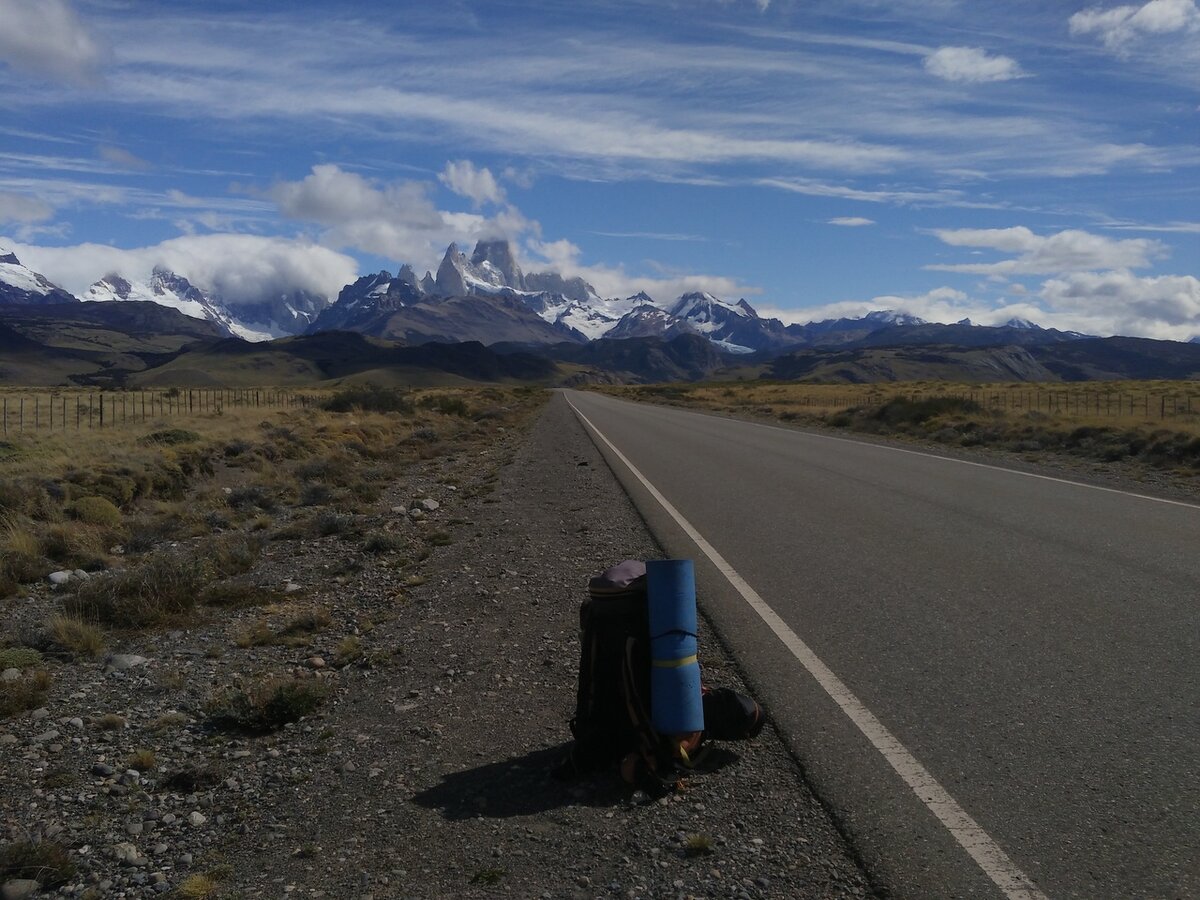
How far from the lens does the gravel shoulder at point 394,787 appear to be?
3873 millimetres

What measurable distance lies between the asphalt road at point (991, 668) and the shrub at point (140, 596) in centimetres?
472

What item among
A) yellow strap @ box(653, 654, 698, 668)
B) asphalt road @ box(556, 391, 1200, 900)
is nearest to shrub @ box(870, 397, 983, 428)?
asphalt road @ box(556, 391, 1200, 900)

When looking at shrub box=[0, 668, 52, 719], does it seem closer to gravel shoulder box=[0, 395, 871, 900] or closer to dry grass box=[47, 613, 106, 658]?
gravel shoulder box=[0, 395, 871, 900]

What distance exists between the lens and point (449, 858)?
13.1ft

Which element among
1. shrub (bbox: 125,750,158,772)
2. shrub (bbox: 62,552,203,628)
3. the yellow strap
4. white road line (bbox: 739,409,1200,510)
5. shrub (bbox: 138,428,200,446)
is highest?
the yellow strap

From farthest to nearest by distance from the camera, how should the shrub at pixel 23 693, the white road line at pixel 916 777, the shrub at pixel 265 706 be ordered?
the shrub at pixel 23 693 < the shrub at pixel 265 706 < the white road line at pixel 916 777

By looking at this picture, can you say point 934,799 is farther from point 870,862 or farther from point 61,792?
point 61,792

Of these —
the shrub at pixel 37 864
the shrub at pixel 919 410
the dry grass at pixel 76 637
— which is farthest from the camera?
the shrub at pixel 919 410

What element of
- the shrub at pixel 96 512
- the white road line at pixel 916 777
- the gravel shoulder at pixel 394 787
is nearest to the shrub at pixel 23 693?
the gravel shoulder at pixel 394 787

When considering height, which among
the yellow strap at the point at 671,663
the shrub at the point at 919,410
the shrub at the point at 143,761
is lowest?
the shrub at the point at 143,761

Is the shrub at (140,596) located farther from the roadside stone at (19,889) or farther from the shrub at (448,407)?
the shrub at (448,407)

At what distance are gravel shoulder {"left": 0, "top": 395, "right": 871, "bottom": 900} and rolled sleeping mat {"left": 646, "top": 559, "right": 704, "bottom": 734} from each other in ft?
1.06

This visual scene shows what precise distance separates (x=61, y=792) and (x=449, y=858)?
7.69 ft

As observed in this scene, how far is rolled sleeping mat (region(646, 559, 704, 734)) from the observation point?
470 cm
